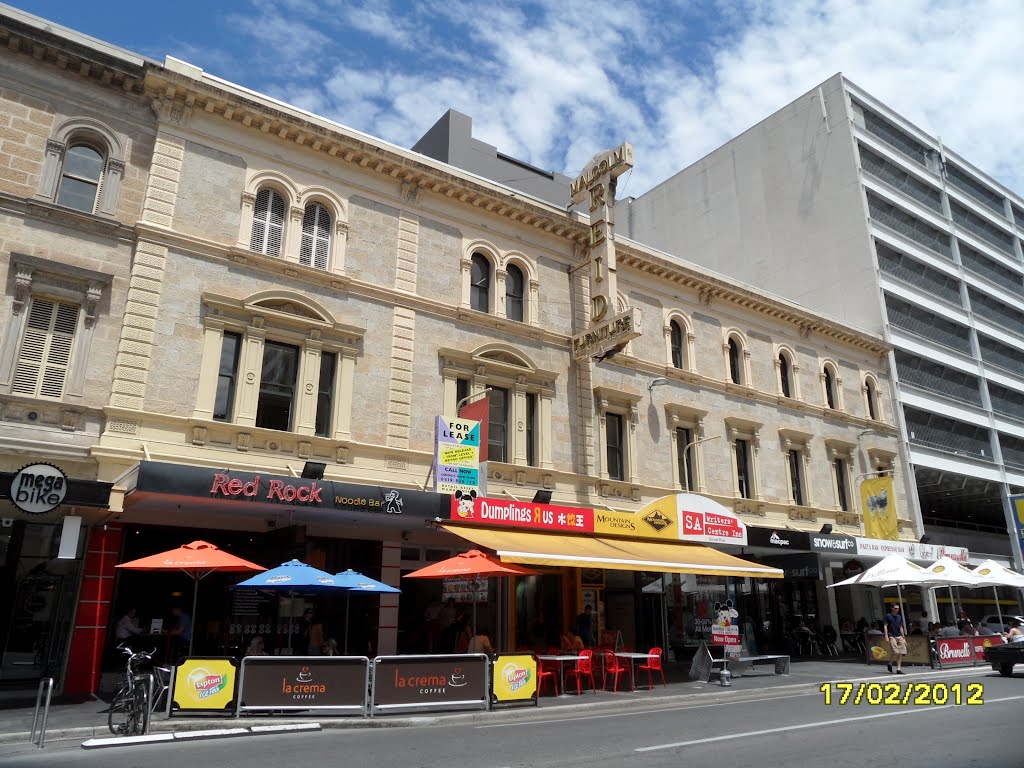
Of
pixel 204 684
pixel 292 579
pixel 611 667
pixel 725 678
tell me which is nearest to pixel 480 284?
pixel 292 579

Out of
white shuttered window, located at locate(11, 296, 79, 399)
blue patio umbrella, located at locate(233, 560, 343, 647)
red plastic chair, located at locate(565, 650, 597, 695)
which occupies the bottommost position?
red plastic chair, located at locate(565, 650, 597, 695)

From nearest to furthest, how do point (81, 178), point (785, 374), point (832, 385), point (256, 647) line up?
1. point (256, 647)
2. point (81, 178)
3. point (785, 374)
4. point (832, 385)

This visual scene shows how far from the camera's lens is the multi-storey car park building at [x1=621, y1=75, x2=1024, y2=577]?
1374 inches

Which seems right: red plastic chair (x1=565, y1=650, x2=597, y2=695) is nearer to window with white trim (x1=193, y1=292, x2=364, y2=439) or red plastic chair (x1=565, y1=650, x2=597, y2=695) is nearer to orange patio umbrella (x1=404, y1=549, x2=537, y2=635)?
orange patio umbrella (x1=404, y1=549, x2=537, y2=635)

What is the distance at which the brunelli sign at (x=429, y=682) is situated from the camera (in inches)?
491

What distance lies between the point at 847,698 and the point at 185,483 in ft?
43.9

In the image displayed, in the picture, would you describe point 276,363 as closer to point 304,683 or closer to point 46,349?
point 46,349

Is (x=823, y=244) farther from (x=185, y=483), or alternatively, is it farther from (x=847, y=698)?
(x=185, y=483)

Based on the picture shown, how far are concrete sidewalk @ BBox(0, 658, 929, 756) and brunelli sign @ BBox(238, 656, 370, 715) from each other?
0.70ft

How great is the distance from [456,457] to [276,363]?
4.66m

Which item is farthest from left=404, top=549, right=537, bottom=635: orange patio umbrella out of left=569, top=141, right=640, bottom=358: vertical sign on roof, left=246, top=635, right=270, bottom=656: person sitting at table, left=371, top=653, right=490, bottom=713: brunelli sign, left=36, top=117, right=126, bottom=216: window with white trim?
left=36, top=117, right=126, bottom=216: window with white trim

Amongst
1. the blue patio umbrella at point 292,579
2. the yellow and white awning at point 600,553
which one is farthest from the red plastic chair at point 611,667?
the blue patio umbrella at point 292,579

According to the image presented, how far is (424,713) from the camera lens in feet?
41.6

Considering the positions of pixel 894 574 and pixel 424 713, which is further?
pixel 894 574
